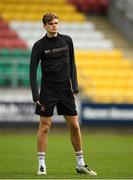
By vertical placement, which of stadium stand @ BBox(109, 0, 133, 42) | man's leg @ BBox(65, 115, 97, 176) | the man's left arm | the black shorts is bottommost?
stadium stand @ BBox(109, 0, 133, 42)

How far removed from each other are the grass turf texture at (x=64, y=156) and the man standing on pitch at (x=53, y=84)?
1.33ft

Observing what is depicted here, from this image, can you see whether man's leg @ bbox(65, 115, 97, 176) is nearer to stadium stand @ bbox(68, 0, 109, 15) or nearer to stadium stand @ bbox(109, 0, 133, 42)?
stadium stand @ bbox(109, 0, 133, 42)

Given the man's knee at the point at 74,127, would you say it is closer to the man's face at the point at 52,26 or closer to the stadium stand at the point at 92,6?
the man's face at the point at 52,26

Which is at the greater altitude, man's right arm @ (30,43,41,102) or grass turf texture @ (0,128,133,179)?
man's right arm @ (30,43,41,102)

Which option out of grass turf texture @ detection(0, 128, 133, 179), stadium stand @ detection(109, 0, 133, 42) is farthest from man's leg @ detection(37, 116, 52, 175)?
stadium stand @ detection(109, 0, 133, 42)

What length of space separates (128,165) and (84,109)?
8.63 metres

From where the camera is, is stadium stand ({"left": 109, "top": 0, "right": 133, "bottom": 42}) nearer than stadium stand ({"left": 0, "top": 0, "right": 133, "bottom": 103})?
No

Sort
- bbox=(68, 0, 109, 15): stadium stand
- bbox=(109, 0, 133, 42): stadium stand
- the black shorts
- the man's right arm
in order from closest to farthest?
1. the man's right arm
2. the black shorts
3. bbox=(109, 0, 133, 42): stadium stand
4. bbox=(68, 0, 109, 15): stadium stand

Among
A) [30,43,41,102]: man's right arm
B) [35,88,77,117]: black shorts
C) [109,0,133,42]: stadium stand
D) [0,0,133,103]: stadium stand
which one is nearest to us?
[30,43,41,102]: man's right arm

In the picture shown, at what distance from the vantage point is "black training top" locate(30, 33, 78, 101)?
32.1ft

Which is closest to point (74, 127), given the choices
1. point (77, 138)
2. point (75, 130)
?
point (75, 130)

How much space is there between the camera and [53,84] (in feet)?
32.5

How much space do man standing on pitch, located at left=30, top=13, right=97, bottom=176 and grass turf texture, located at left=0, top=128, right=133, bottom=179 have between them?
16.0 inches

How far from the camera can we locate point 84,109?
65.6 ft
